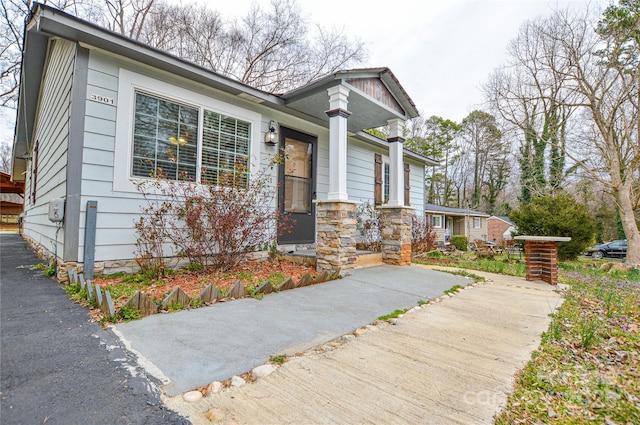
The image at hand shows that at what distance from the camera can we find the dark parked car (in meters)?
16.6

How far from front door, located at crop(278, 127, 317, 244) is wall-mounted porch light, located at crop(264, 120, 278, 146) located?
0.77 feet

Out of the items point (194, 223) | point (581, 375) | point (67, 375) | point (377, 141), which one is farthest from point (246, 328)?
point (377, 141)

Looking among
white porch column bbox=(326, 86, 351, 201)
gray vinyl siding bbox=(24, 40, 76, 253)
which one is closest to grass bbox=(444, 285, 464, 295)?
white porch column bbox=(326, 86, 351, 201)

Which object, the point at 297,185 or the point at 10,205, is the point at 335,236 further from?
the point at 10,205

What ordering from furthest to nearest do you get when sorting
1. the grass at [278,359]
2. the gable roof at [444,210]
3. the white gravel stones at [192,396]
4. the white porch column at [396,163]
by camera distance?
the gable roof at [444,210] < the white porch column at [396,163] < the grass at [278,359] < the white gravel stones at [192,396]

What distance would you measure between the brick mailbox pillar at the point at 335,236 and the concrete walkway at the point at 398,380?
6.19ft

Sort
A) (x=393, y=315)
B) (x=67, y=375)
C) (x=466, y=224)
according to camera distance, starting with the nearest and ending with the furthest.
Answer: (x=67, y=375) → (x=393, y=315) → (x=466, y=224)

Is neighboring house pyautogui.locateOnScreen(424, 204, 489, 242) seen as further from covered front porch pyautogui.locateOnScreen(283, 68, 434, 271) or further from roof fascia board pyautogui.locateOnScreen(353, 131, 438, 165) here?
covered front porch pyautogui.locateOnScreen(283, 68, 434, 271)

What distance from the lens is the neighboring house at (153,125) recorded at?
12.0ft

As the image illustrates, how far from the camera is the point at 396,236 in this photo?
5988mm

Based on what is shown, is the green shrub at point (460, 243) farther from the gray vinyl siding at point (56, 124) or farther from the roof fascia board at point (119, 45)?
the gray vinyl siding at point (56, 124)

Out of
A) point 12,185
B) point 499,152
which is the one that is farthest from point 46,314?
point 499,152

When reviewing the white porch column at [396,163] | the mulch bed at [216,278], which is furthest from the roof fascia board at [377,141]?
the mulch bed at [216,278]

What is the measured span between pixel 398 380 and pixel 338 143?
3.76 m
